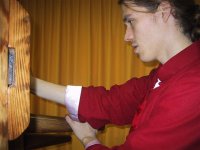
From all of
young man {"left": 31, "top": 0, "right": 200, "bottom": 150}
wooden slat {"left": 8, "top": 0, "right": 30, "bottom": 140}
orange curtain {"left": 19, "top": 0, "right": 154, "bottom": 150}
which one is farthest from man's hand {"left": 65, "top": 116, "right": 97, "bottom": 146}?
orange curtain {"left": 19, "top": 0, "right": 154, "bottom": 150}

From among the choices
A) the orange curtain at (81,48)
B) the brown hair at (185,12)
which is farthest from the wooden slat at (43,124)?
the orange curtain at (81,48)

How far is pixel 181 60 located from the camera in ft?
2.57

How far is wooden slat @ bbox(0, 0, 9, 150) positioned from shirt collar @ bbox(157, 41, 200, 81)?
527 mm

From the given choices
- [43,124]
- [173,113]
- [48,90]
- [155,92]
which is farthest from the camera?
[48,90]

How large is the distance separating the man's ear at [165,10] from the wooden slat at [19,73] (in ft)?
1.68

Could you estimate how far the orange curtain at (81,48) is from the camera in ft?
7.81

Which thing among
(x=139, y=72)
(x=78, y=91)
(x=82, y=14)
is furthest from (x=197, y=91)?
(x=82, y=14)

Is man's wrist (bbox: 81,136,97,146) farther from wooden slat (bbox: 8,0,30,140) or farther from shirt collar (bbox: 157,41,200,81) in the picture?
wooden slat (bbox: 8,0,30,140)

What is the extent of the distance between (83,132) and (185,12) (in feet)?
1.51

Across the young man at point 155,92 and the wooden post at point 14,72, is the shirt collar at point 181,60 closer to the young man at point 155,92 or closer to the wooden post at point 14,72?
the young man at point 155,92

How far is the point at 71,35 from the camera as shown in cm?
254

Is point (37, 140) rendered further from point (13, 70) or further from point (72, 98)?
point (72, 98)

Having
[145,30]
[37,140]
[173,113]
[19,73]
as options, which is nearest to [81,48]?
[145,30]

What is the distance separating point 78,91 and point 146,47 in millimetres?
272
